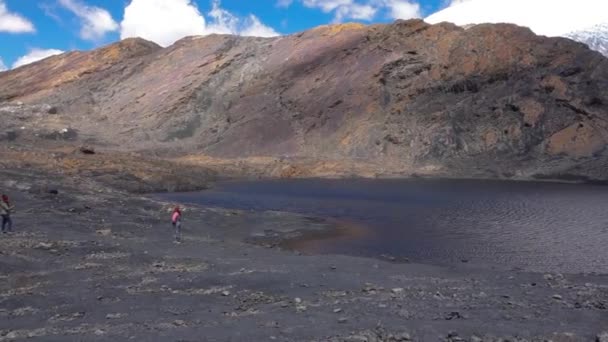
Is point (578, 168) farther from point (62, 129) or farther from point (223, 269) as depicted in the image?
point (62, 129)

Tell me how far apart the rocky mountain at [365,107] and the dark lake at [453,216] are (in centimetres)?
1279

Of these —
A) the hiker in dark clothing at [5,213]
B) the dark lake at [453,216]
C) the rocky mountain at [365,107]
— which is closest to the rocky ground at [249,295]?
the hiker in dark clothing at [5,213]

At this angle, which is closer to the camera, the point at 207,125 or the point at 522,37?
the point at 522,37

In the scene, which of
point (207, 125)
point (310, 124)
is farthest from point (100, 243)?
point (207, 125)

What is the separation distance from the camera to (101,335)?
14539mm

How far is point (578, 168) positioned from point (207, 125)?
6258cm

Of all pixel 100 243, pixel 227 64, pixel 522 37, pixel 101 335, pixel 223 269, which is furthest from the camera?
pixel 227 64

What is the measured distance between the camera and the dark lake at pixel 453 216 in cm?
2983

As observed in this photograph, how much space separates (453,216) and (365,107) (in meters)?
60.2

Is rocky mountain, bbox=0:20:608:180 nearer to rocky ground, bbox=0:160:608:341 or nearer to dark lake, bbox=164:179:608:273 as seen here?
dark lake, bbox=164:179:608:273

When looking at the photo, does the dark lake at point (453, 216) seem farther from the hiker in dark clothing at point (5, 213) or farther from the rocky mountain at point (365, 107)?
the hiker in dark clothing at point (5, 213)

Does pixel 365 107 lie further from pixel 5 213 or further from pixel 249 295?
pixel 249 295

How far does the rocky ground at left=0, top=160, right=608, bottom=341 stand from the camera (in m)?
14.9

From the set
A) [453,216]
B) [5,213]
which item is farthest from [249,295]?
[453,216]
